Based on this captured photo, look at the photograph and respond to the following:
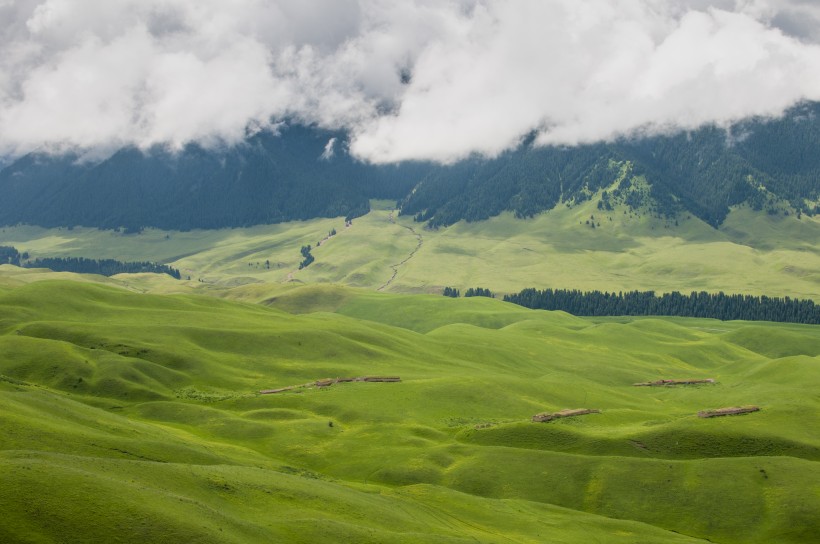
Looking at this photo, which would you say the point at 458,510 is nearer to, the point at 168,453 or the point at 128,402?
the point at 168,453

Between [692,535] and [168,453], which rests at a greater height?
[168,453]

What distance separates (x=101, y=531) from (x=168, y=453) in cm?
3945

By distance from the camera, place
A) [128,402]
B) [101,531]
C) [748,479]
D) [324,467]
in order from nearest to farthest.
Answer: [101,531], [748,479], [324,467], [128,402]

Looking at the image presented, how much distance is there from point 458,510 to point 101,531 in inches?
2101

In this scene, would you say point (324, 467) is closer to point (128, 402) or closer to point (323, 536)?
point (128, 402)

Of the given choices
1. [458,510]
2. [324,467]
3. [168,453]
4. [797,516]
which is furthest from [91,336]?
[797,516]

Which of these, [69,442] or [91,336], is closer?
[69,442]

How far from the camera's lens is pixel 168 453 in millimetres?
104000

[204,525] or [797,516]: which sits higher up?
[204,525]

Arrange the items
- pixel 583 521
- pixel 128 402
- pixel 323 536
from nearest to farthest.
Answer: pixel 323 536 < pixel 583 521 < pixel 128 402

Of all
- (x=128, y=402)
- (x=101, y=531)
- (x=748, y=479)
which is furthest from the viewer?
(x=128, y=402)

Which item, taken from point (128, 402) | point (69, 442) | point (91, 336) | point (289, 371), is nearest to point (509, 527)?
point (69, 442)

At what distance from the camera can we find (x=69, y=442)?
93.6 metres

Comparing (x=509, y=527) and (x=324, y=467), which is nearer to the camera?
(x=509, y=527)
